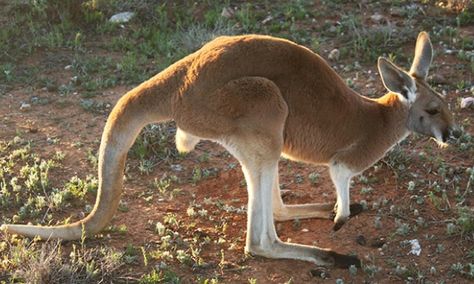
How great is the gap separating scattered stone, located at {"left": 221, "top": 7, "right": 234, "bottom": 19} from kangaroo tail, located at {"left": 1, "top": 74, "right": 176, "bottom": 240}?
3.95 m

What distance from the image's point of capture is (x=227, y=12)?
29.1 ft

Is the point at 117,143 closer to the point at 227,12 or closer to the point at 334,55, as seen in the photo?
the point at 334,55

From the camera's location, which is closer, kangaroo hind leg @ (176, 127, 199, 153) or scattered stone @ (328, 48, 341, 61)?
kangaroo hind leg @ (176, 127, 199, 153)

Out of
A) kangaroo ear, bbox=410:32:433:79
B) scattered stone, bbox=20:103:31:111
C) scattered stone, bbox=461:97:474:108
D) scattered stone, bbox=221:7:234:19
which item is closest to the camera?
kangaroo ear, bbox=410:32:433:79

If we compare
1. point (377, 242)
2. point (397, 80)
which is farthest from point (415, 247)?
point (397, 80)

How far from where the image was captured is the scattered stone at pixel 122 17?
892cm

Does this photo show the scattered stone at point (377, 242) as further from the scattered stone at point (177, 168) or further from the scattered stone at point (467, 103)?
the scattered stone at point (467, 103)

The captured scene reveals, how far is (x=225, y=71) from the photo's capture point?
4898 mm

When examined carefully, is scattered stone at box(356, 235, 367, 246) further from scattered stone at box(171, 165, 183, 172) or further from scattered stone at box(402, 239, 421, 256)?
scattered stone at box(171, 165, 183, 172)

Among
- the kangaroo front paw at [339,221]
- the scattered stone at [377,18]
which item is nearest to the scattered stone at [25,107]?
the kangaroo front paw at [339,221]

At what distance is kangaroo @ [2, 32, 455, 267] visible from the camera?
487 centimetres

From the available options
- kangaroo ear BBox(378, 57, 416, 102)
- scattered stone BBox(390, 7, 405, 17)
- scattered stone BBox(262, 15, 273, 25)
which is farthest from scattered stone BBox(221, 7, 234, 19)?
kangaroo ear BBox(378, 57, 416, 102)

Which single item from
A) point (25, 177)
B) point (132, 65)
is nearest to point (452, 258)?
point (25, 177)

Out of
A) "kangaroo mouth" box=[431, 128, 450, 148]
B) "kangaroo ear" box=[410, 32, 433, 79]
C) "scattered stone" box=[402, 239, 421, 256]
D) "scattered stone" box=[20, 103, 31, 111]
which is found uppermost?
"kangaroo ear" box=[410, 32, 433, 79]
